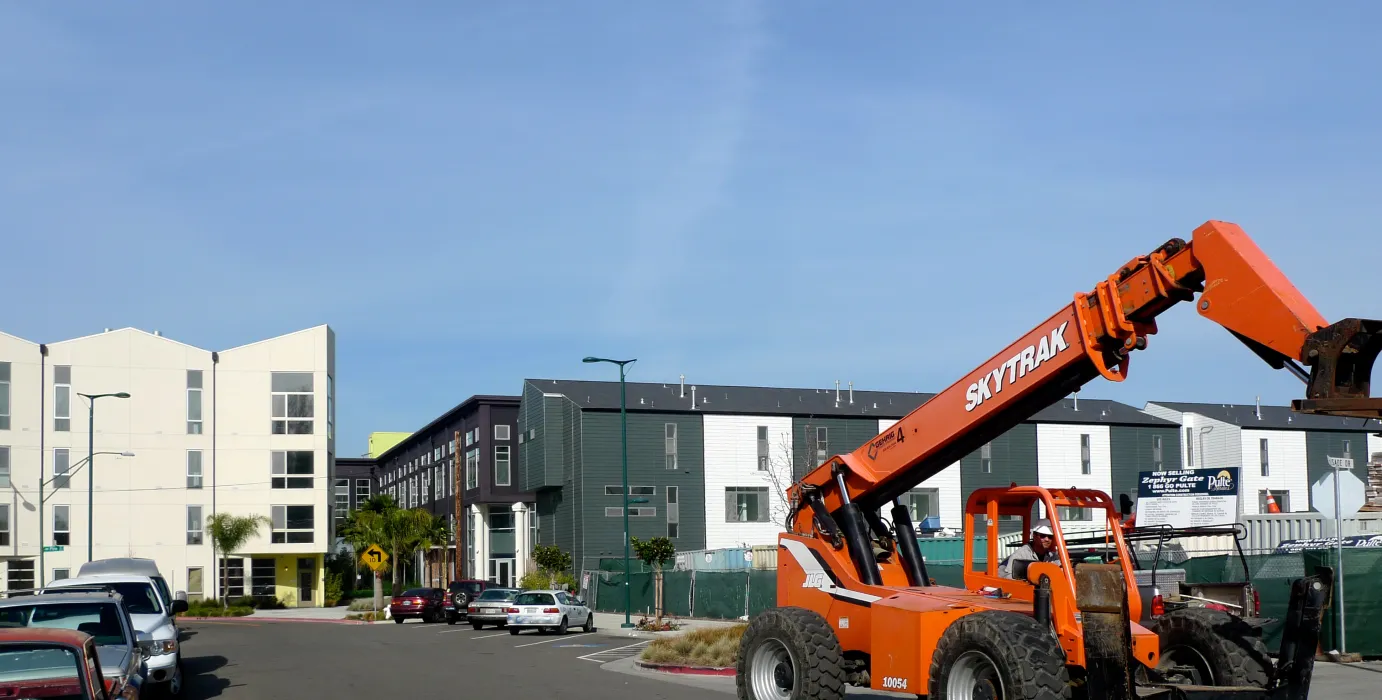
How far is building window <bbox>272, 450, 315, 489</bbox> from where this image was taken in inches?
2667

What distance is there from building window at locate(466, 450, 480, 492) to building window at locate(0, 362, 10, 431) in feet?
73.9

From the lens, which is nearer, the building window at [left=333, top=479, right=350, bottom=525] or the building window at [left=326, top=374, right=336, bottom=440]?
the building window at [left=326, top=374, right=336, bottom=440]

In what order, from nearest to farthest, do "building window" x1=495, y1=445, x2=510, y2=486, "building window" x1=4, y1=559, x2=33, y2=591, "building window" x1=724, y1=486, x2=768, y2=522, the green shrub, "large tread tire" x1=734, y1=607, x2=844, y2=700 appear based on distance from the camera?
1. "large tread tire" x1=734, y1=607, x2=844, y2=700
2. the green shrub
3. "building window" x1=724, y1=486, x2=768, y2=522
4. "building window" x1=4, y1=559, x2=33, y2=591
5. "building window" x1=495, y1=445, x2=510, y2=486

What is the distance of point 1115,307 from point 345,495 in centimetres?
11880

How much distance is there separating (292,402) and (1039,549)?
61.1 meters

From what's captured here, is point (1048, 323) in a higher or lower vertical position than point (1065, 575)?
higher

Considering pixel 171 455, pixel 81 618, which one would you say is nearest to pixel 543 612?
pixel 81 618

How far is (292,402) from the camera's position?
224ft

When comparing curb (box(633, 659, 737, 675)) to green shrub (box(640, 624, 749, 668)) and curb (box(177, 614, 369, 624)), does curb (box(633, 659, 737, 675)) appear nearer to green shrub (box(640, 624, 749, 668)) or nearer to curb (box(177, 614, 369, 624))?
green shrub (box(640, 624, 749, 668))

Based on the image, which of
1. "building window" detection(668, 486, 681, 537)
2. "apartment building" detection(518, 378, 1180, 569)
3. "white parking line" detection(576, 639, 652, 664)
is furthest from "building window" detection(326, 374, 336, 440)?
"white parking line" detection(576, 639, 652, 664)

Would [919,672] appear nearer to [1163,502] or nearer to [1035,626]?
[1035,626]

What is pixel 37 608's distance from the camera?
1508cm

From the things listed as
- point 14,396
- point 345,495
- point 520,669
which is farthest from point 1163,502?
point 345,495

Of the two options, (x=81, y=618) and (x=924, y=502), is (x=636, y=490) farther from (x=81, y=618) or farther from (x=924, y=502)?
(x=81, y=618)
